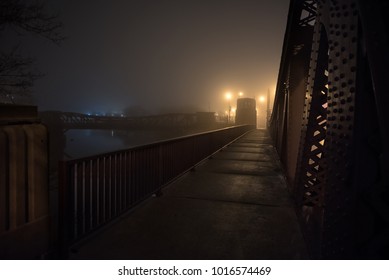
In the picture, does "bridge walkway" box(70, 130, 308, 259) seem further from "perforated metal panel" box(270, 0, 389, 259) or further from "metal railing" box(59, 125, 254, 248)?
"perforated metal panel" box(270, 0, 389, 259)

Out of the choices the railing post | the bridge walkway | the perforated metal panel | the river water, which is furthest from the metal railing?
the river water

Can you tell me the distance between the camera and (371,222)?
2121mm

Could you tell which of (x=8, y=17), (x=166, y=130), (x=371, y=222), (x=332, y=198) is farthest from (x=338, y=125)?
(x=166, y=130)

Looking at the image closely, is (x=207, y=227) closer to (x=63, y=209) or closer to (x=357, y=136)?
(x=63, y=209)

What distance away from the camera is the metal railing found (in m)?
3.19

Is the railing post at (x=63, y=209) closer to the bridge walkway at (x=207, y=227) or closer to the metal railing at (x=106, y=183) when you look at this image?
the metal railing at (x=106, y=183)

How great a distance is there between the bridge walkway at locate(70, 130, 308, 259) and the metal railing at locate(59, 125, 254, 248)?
8.9 inches

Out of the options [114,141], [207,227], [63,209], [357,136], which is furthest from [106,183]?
[114,141]

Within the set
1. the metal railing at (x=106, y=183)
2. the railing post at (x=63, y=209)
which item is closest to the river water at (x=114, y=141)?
the metal railing at (x=106, y=183)

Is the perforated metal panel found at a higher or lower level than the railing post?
higher

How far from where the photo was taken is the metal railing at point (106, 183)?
3.19 m

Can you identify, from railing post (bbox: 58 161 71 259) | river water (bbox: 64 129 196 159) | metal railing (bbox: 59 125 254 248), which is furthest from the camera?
river water (bbox: 64 129 196 159)

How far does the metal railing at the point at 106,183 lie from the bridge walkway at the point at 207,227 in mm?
227

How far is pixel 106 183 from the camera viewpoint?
3924 mm
